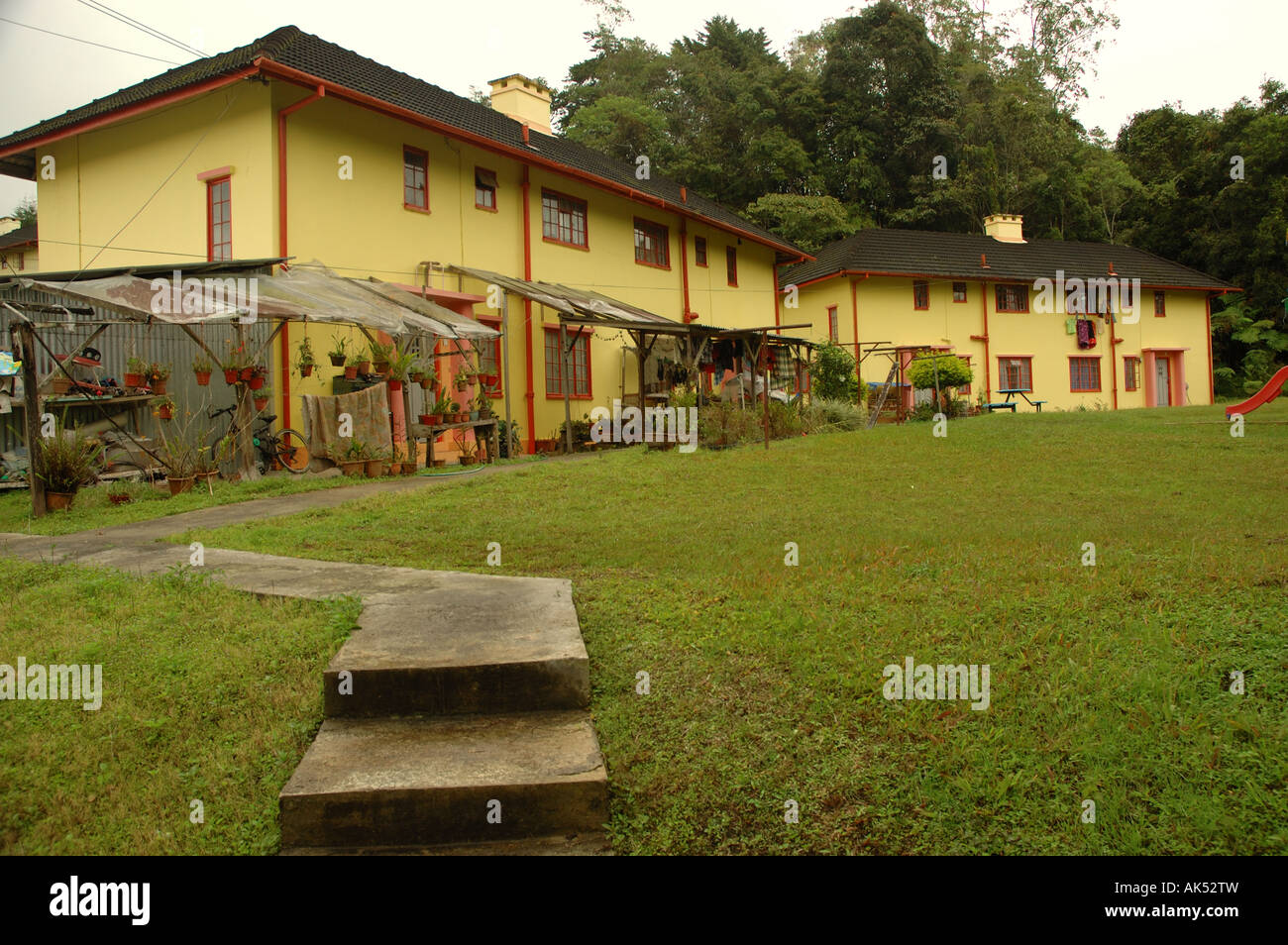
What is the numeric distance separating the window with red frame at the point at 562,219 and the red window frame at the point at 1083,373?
20.8 meters

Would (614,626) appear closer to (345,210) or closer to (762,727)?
(762,727)

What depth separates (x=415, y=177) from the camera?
15852 millimetres

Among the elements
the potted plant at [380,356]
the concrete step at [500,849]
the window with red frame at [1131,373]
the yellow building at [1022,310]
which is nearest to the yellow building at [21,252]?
the potted plant at [380,356]

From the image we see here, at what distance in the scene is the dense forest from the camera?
120ft

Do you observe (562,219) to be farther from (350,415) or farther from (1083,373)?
(1083,373)

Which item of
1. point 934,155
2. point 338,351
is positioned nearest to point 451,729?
point 338,351

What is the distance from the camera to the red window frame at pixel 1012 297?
32.2 m

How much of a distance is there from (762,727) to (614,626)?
1298 mm

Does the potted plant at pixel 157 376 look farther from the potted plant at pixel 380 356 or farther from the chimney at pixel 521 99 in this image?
the chimney at pixel 521 99

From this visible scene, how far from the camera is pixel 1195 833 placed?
3.08m

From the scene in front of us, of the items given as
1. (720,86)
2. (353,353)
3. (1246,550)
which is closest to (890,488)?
(1246,550)

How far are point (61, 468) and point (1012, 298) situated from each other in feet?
99.2

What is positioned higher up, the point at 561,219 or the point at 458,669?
the point at 561,219

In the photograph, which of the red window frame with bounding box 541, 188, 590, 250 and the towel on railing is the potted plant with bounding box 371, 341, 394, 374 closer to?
the towel on railing
